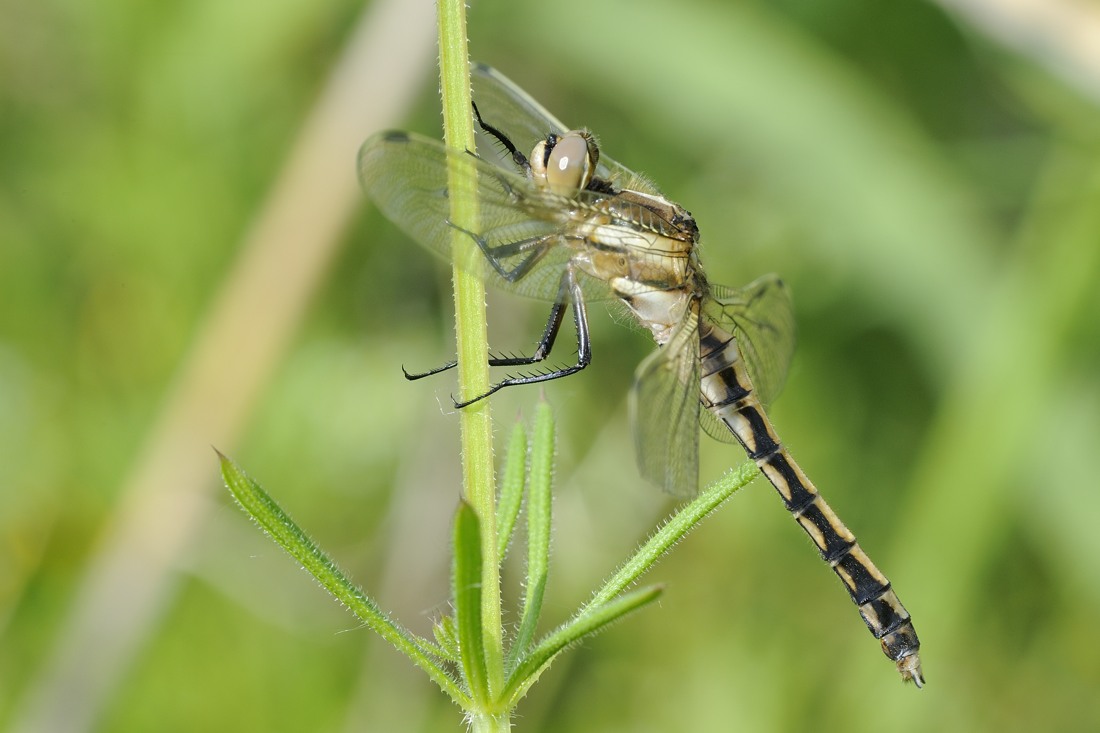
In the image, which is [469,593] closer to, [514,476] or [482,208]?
[514,476]

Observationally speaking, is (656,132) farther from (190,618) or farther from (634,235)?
(190,618)

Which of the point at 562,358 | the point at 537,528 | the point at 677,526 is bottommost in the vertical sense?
the point at 562,358

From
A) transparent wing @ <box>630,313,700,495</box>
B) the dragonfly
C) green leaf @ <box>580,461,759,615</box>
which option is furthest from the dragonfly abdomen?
green leaf @ <box>580,461,759,615</box>

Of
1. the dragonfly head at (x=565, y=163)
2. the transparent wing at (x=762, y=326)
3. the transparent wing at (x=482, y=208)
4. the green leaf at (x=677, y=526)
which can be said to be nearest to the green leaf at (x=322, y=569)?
the green leaf at (x=677, y=526)

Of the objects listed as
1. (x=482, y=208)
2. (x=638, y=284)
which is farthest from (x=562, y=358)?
(x=482, y=208)

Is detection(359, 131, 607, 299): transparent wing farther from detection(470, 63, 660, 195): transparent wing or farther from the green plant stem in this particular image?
detection(470, 63, 660, 195): transparent wing

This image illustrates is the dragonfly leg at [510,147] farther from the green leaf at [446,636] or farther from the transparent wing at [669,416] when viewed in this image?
the green leaf at [446,636]

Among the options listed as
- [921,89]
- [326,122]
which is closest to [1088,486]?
[921,89]
